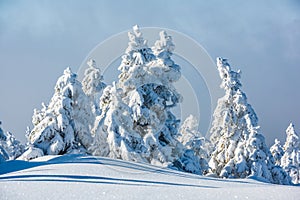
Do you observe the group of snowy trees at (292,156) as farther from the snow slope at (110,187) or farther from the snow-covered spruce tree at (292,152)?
the snow slope at (110,187)

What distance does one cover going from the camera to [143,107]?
23844 millimetres

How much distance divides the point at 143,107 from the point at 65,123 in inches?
183

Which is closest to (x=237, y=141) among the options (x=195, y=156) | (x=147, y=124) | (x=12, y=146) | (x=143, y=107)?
(x=195, y=156)

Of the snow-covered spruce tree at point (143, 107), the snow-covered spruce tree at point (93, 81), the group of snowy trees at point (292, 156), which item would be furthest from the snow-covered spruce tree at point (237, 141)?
the group of snowy trees at point (292, 156)

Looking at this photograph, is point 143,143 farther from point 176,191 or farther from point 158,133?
point 176,191

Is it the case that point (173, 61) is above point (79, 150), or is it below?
above

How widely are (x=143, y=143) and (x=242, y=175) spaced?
24.8ft

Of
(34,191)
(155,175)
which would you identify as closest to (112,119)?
(155,175)

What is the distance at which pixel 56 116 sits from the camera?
23453 millimetres

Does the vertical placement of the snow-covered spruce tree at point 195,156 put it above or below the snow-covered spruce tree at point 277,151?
below

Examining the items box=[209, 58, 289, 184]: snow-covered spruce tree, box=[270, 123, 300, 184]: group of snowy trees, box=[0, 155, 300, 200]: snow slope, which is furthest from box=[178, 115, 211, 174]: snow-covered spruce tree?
box=[270, 123, 300, 184]: group of snowy trees

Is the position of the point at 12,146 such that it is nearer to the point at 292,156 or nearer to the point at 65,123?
the point at 65,123

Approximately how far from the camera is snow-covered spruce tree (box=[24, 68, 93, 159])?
75.9ft

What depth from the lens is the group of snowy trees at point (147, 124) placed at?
75.8 ft
